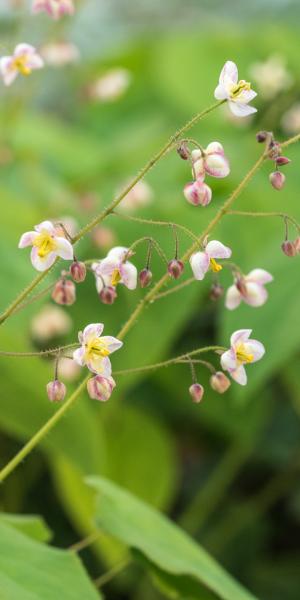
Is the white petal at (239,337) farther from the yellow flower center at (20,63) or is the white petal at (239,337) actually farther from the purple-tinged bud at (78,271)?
the yellow flower center at (20,63)

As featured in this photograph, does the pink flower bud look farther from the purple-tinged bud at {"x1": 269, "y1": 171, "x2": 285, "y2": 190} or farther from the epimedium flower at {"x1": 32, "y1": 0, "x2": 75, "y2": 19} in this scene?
the epimedium flower at {"x1": 32, "y1": 0, "x2": 75, "y2": 19}

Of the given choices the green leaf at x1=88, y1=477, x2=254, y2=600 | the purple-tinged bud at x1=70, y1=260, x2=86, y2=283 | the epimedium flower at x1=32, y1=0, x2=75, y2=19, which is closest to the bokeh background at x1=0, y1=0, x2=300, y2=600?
the green leaf at x1=88, y1=477, x2=254, y2=600

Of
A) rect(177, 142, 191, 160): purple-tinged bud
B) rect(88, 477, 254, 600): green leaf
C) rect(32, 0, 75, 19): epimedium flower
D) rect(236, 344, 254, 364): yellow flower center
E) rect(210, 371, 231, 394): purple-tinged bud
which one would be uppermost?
rect(32, 0, 75, 19): epimedium flower

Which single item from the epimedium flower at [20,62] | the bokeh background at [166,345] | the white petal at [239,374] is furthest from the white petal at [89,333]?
the bokeh background at [166,345]

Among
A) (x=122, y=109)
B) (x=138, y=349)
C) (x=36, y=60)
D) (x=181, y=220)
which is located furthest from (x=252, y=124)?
(x=36, y=60)

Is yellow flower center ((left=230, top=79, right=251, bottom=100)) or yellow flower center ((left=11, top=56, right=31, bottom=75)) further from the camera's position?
yellow flower center ((left=11, top=56, right=31, bottom=75))

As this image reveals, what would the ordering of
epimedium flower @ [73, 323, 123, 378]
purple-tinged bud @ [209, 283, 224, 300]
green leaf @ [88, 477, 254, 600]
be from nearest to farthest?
1. epimedium flower @ [73, 323, 123, 378]
2. purple-tinged bud @ [209, 283, 224, 300]
3. green leaf @ [88, 477, 254, 600]

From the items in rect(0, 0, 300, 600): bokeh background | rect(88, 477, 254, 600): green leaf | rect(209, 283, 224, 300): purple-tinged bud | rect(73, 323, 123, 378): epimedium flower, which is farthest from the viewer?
rect(0, 0, 300, 600): bokeh background
